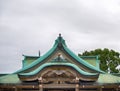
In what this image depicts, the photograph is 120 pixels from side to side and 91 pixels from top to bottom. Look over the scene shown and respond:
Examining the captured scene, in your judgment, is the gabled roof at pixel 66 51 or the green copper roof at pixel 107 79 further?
the gabled roof at pixel 66 51

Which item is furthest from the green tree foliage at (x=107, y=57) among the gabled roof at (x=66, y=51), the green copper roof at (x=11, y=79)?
the green copper roof at (x=11, y=79)

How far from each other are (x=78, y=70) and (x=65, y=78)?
1197 mm

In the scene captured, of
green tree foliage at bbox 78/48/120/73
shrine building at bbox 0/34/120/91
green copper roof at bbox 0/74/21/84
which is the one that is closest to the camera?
shrine building at bbox 0/34/120/91

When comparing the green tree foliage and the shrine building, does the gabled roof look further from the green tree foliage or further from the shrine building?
the green tree foliage

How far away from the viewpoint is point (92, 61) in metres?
25.4

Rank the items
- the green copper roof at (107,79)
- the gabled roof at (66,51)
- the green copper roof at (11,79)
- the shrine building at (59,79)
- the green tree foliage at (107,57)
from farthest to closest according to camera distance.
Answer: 1. the green tree foliage at (107,57)
2. the gabled roof at (66,51)
3. the green copper roof at (11,79)
4. the green copper roof at (107,79)
5. the shrine building at (59,79)

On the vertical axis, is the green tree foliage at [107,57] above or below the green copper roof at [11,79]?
above

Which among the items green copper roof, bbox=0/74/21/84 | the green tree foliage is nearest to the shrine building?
green copper roof, bbox=0/74/21/84

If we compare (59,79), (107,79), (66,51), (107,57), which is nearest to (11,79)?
(59,79)

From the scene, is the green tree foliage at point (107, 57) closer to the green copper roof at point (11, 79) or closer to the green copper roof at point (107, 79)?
the green copper roof at point (107, 79)

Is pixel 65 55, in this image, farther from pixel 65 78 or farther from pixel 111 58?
pixel 111 58

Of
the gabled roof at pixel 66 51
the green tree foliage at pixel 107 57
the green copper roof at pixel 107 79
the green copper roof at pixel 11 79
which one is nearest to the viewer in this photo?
the green copper roof at pixel 107 79

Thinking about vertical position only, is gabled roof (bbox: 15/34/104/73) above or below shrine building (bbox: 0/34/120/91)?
above

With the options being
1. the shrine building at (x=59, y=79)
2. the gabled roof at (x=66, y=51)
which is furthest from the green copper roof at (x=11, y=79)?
the gabled roof at (x=66, y=51)
